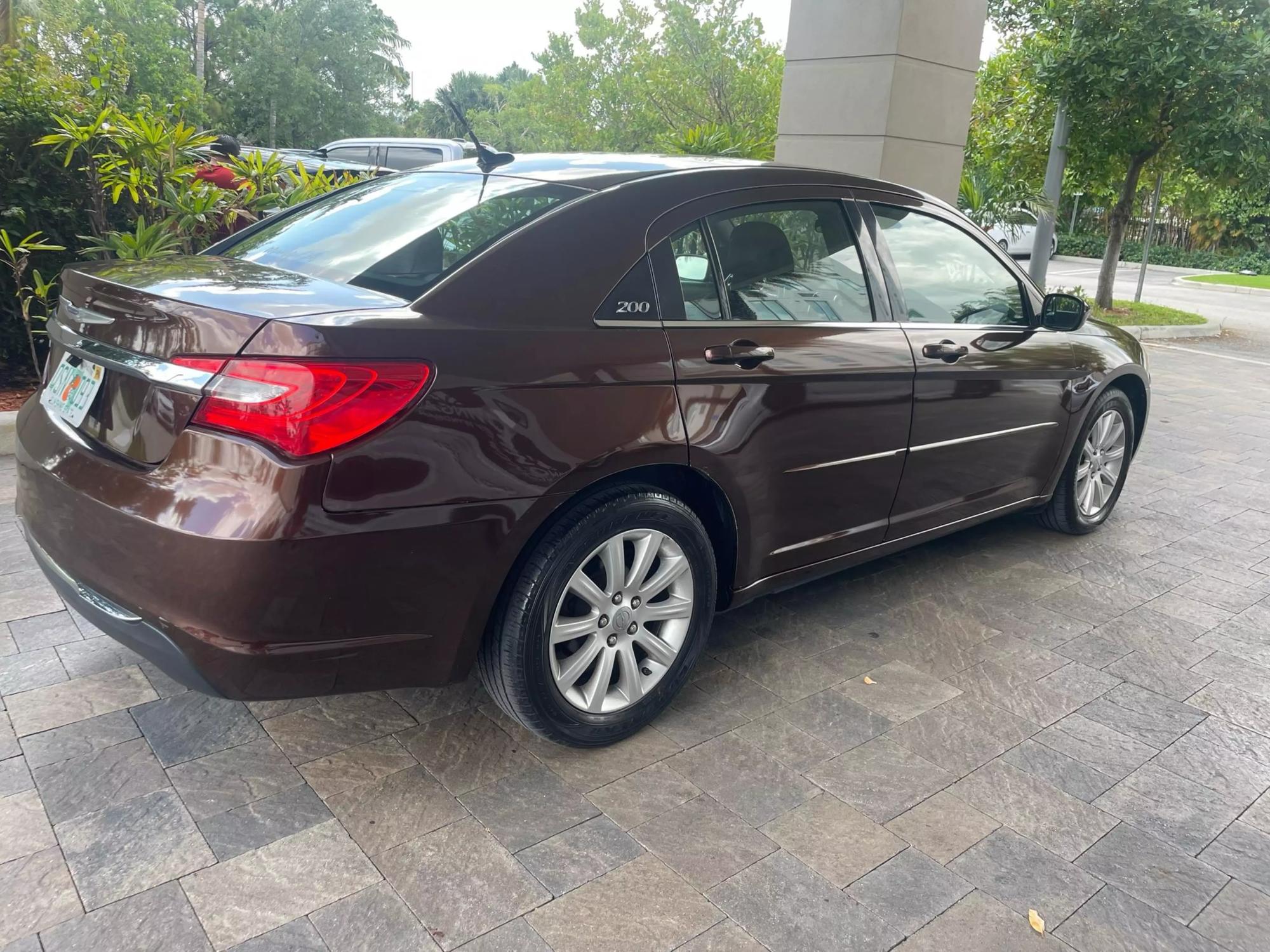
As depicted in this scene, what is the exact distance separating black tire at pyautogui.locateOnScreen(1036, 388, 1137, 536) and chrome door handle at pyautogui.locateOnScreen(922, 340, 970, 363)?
122 centimetres

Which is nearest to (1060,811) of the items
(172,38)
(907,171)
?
(907,171)

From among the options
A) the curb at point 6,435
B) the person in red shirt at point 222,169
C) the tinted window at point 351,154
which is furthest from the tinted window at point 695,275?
the tinted window at point 351,154

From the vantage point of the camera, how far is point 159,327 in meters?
2.26

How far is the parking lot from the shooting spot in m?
2.13

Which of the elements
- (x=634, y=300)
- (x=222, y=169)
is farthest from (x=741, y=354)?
(x=222, y=169)

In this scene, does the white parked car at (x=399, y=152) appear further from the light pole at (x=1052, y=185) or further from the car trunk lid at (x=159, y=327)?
the car trunk lid at (x=159, y=327)

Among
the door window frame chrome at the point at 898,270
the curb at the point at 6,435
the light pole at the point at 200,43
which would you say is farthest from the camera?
the light pole at the point at 200,43

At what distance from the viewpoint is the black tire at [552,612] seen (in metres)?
2.48

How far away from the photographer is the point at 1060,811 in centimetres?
262

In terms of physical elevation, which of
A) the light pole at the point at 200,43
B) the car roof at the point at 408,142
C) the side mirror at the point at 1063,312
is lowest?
the side mirror at the point at 1063,312

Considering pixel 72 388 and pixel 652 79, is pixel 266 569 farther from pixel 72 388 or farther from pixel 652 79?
pixel 652 79

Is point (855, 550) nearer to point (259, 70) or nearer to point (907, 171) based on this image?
point (907, 171)

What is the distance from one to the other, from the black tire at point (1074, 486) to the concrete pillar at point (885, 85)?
392 centimetres

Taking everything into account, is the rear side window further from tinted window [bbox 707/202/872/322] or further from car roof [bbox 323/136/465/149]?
car roof [bbox 323/136/465/149]
